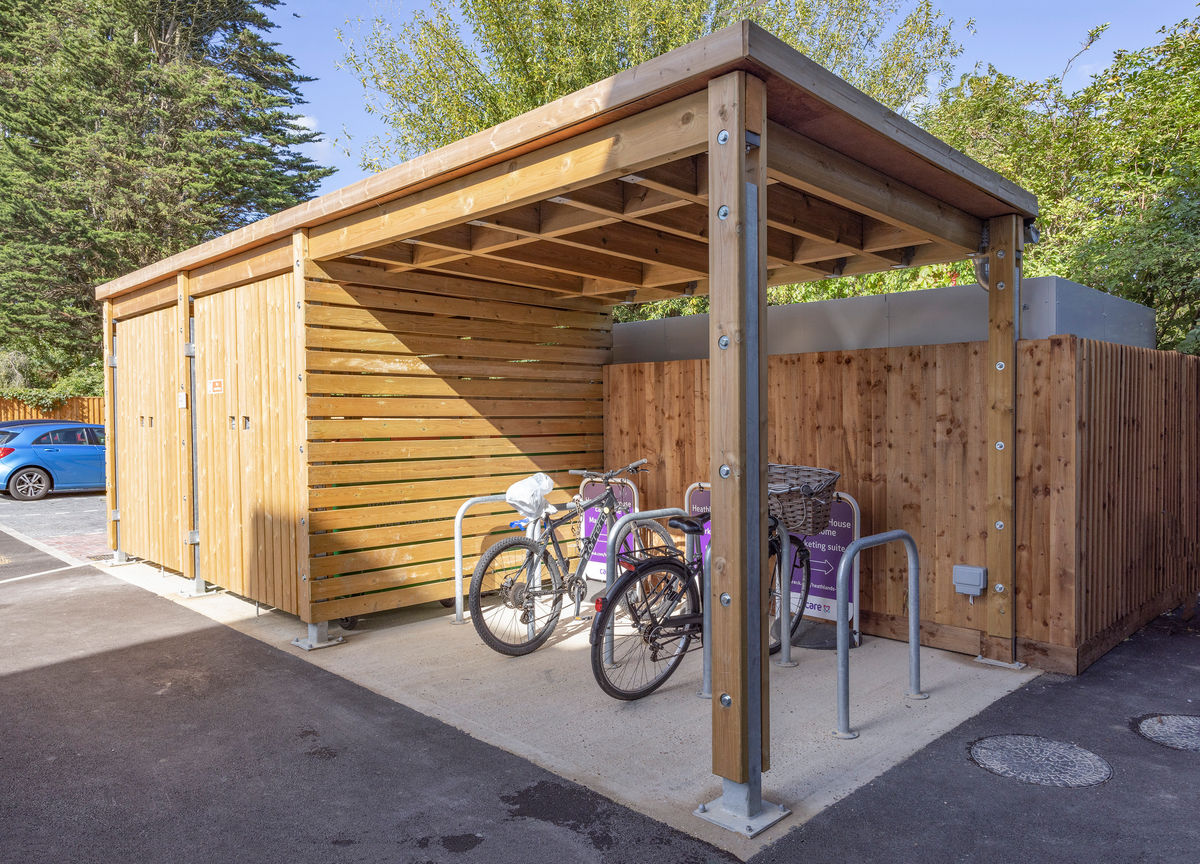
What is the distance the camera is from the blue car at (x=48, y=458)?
1362cm

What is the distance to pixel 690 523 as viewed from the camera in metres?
4.32

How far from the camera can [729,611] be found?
2.82 m

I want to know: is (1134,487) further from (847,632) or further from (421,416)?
(421,416)

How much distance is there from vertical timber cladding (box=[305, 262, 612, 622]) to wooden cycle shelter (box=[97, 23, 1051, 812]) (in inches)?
0.8

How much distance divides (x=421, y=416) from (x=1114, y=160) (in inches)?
485

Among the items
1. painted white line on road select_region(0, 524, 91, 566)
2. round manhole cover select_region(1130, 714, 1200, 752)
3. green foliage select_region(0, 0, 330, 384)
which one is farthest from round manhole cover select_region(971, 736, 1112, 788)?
green foliage select_region(0, 0, 330, 384)

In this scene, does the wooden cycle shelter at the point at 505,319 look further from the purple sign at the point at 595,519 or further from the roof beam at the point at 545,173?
the purple sign at the point at 595,519

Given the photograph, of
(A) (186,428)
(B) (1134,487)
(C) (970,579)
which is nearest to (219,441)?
(A) (186,428)

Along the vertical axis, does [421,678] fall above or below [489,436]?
below

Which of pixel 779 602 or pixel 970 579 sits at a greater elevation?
pixel 970 579

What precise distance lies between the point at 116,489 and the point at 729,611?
7425 mm

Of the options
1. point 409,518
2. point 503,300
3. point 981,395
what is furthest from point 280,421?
point 981,395

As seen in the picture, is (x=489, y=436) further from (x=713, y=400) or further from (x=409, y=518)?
(x=713, y=400)

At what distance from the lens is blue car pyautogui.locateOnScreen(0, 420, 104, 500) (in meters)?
13.6
